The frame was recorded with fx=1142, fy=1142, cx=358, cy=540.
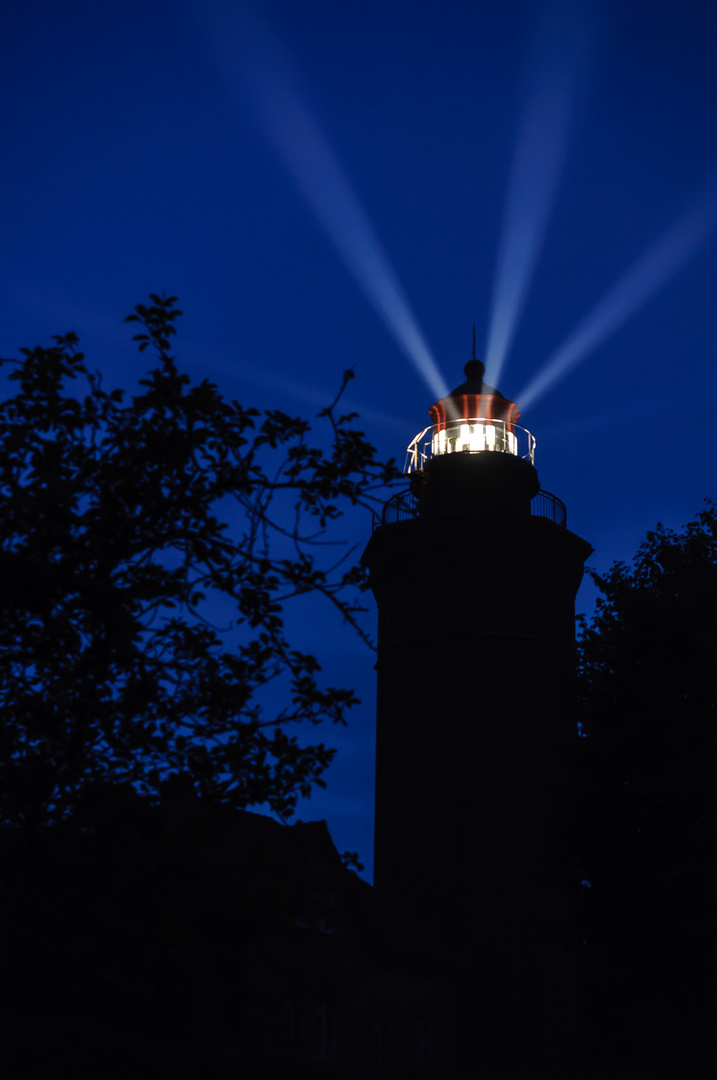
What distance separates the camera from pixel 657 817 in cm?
2161

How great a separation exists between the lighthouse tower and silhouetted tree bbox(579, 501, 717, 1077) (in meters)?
7.21

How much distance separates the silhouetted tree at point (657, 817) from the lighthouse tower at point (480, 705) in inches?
284

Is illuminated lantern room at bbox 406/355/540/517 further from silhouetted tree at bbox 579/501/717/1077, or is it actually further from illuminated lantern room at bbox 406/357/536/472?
silhouetted tree at bbox 579/501/717/1077

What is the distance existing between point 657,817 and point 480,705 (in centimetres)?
1187

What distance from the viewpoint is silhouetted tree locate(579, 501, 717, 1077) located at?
21234 millimetres

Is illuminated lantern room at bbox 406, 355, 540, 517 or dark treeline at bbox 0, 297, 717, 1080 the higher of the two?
illuminated lantern room at bbox 406, 355, 540, 517

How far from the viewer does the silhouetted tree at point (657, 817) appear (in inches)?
836

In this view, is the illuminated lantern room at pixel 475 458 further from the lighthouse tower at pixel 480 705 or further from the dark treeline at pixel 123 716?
the dark treeline at pixel 123 716

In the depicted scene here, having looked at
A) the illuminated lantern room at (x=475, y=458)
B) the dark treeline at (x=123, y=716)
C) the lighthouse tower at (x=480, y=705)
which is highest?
the illuminated lantern room at (x=475, y=458)

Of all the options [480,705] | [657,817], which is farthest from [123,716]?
[480,705]

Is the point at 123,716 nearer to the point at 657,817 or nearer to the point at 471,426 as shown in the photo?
the point at 657,817

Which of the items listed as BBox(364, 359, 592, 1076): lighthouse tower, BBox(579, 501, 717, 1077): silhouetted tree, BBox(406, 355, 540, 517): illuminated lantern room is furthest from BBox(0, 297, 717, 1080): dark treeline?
BBox(406, 355, 540, 517): illuminated lantern room

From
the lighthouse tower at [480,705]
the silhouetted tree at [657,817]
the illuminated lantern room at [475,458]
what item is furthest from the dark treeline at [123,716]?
the illuminated lantern room at [475,458]

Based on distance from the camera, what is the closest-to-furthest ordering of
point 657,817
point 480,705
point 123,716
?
1. point 123,716
2. point 657,817
3. point 480,705
